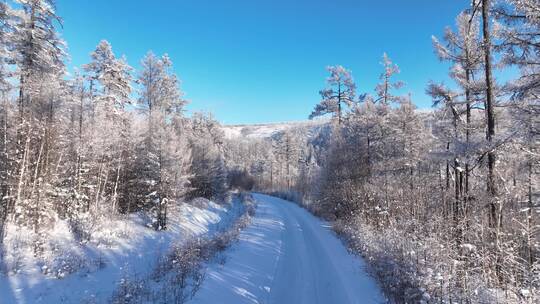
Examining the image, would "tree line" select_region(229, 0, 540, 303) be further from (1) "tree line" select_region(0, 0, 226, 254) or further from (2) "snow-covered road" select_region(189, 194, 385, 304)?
(1) "tree line" select_region(0, 0, 226, 254)

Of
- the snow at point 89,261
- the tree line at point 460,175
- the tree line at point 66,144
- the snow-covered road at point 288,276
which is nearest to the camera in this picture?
the tree line at point 460,175

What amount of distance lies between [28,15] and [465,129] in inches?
775

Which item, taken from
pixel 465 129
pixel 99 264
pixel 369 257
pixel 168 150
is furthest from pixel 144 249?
pixel 465 129

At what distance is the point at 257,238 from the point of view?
1275 centimetres

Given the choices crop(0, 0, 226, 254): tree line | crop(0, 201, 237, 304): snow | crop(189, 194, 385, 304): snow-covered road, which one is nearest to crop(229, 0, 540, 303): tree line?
crop(189, 194, 385, 304): snow-covered road

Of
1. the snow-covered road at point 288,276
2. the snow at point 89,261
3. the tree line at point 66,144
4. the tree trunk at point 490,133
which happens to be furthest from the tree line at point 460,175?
the tree line at point 66,144

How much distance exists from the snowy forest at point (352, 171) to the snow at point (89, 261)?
0.09 m

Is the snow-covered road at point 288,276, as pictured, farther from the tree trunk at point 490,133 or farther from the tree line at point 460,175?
the tree trunk at point 490,133

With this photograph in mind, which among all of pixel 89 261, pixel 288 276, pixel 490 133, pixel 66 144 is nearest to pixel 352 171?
pixel 490 133

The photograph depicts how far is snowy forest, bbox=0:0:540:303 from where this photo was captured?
256 inches

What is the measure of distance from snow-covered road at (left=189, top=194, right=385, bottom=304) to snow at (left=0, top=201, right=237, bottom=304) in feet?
9.15

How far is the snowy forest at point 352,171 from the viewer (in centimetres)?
649

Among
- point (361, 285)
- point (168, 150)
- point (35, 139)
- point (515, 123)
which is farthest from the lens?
point (168, 150)

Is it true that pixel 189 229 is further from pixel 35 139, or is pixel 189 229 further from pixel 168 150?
pixel 35 139
